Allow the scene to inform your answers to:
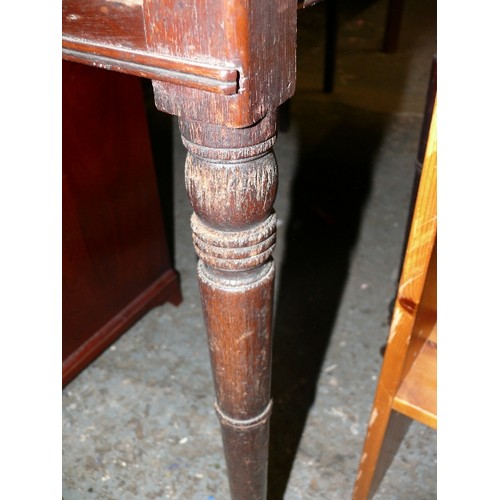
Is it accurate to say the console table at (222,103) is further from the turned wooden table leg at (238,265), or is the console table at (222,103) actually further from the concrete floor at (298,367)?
the concrete floor at (298,367)

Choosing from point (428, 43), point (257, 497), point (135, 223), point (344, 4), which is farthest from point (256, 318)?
point (344, 4)

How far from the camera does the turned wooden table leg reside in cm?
48

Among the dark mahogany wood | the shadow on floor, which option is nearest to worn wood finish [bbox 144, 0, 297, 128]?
the dark mahogany wood

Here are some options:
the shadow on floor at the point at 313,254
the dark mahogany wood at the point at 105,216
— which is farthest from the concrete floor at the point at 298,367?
the dark mahogany wood at the point at 105,216

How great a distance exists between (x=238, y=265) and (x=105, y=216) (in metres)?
0.63

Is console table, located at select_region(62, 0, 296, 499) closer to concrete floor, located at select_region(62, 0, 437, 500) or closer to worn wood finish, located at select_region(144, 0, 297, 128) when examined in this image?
worn wood finish, located at select_region(144, 0, 297, 128)

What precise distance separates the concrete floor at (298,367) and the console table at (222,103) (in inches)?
7.4

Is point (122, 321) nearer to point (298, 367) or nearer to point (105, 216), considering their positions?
point (105, 216)

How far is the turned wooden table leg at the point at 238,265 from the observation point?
478 mm

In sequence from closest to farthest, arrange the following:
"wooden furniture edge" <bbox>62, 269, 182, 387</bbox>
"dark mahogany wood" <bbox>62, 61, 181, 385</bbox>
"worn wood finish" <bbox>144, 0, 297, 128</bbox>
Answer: "worn wood finish" <bbox>144, 0, 297, 128</bbox> → "dark mahogany wood" <bbox>62, 61, 181, 385</bbox> → "wooden furniture edge" <bbox>62, 269, 182, 387</bbox>

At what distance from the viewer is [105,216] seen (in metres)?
1.10

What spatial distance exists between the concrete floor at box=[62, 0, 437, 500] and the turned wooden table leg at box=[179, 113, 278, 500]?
0.64 ft

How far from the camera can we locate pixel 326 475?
1038 millimetres

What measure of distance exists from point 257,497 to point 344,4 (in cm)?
328
